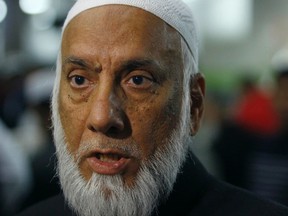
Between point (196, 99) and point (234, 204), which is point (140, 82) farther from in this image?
point (234, 204)

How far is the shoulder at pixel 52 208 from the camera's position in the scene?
2.75m

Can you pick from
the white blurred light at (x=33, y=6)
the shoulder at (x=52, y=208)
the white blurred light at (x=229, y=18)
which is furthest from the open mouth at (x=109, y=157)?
the white blurred light at (x=33, y=6)

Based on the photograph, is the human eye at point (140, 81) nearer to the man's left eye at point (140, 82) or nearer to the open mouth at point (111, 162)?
the man's left eye at point (140, 82)

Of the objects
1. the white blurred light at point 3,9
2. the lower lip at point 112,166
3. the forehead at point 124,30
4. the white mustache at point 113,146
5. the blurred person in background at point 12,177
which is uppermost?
the forehead at point 124,30

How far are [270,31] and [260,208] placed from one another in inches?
329

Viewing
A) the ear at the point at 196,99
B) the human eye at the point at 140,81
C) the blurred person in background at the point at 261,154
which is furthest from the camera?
the blurred person in background at the point at 261,154

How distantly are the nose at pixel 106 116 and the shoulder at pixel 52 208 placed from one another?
1.76 ft

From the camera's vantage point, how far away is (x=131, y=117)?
2352 millimetres

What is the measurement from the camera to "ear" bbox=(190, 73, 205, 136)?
2.64 metres

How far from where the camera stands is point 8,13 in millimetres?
12055

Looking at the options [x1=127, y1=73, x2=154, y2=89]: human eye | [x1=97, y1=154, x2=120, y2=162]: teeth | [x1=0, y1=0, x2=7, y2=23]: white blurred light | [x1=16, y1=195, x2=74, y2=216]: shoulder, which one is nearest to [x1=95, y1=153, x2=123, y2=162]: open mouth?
[x1=97, y1=154, x2=120, y2=162]: teeth

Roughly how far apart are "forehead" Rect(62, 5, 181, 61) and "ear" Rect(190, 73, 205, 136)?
0.21m

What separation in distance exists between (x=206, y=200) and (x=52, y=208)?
636mm

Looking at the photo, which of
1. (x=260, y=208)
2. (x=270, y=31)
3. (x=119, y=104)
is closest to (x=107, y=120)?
(x=119, y=104)
